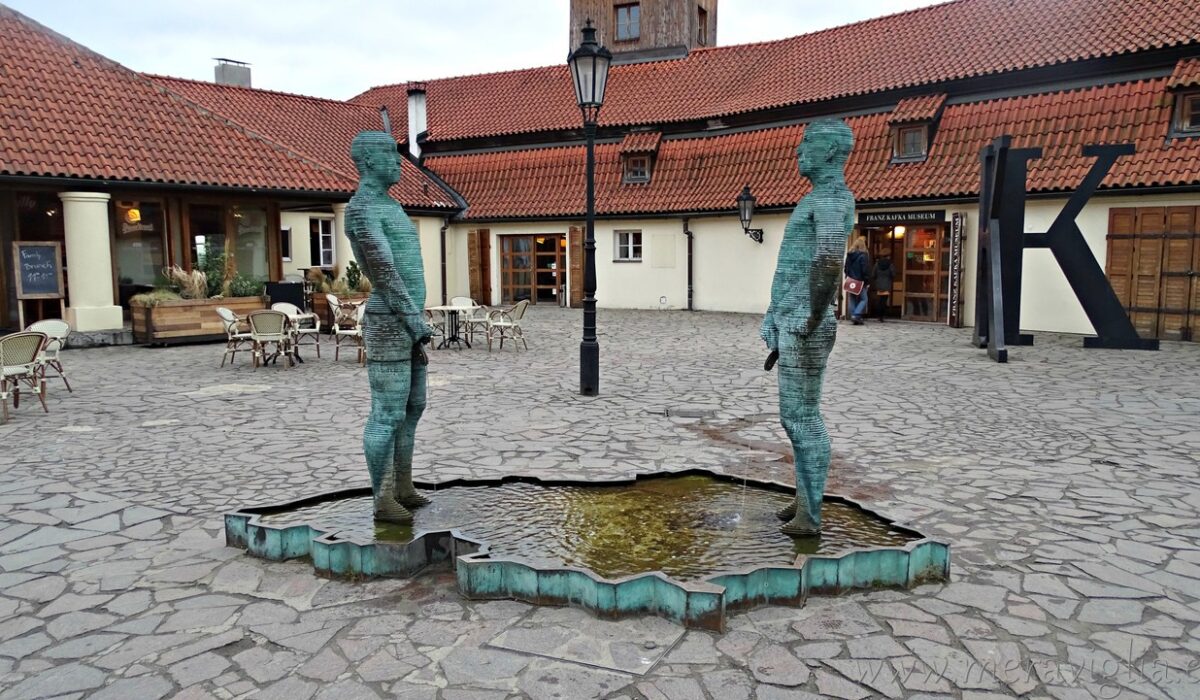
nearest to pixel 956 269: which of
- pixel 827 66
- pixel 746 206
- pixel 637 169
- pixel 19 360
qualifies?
pixel 746 206

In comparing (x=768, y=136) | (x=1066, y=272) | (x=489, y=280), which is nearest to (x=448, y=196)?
(x=489, y=280)

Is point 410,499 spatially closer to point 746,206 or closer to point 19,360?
point 19,360

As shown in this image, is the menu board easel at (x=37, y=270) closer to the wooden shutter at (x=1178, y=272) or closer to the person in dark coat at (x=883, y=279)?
the person in dark coat at (x=883, y=279)

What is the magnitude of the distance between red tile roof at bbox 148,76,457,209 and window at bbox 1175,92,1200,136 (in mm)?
18068

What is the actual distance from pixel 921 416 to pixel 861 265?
438 inches

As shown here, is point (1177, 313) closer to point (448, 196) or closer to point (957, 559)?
point (957, 559)

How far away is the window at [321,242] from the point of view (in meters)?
23.4

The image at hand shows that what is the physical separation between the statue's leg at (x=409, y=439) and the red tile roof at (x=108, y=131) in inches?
488

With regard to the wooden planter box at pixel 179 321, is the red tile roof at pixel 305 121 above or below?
above

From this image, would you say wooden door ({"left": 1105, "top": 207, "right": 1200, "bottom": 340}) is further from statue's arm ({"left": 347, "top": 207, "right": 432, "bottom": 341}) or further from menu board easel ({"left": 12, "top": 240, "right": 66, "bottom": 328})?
menu board easel ({"left": 12, "top": 240, "right": 66, "bottom": 328})

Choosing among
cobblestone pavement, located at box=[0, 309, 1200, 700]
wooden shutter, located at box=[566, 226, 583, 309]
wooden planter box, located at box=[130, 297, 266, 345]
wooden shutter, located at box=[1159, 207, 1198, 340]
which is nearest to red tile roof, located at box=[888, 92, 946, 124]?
wooden shutter, located at box=[1159, 207, 1198, 340]

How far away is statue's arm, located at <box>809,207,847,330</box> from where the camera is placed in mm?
4402

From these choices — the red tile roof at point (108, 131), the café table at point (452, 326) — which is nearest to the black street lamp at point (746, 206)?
the café table at point (452, 326)

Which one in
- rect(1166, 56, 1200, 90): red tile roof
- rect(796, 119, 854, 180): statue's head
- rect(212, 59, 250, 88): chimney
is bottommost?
rect(796, 119, 854, 180): statue's head
